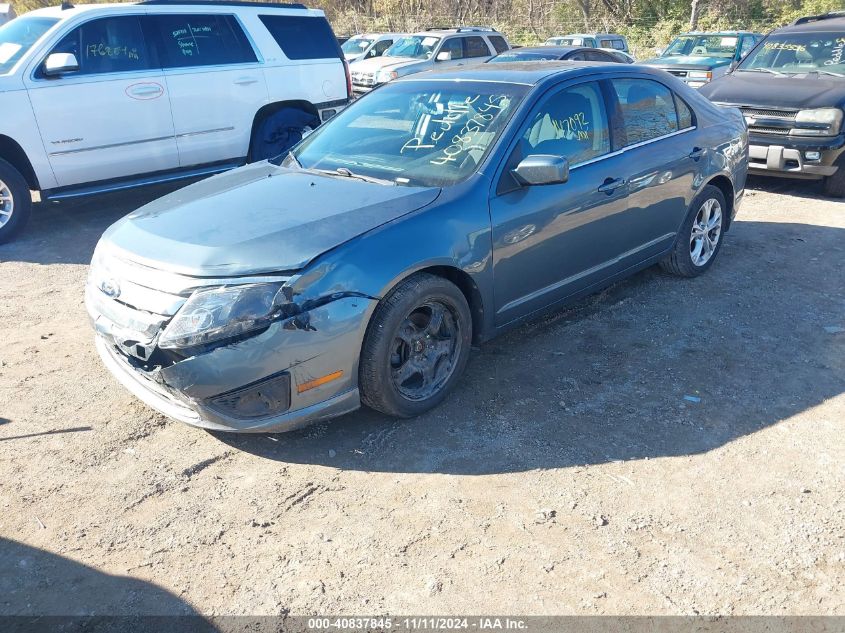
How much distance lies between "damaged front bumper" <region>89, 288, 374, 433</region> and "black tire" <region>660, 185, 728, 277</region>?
3.21 m

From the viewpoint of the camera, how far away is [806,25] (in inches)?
381

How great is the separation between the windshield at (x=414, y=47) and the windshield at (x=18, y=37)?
394 inches

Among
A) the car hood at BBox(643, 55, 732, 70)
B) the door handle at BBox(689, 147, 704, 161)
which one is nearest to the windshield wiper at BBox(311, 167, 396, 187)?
the door handle at BBox(689, 147, 704, 161)

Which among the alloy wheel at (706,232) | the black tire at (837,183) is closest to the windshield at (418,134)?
the alloy wheel at (706,232)

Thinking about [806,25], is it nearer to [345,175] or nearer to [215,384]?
[345,175]

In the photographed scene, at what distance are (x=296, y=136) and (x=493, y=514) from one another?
22.1ft

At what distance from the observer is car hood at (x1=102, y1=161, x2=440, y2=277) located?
132 inches

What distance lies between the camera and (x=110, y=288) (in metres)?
3.57

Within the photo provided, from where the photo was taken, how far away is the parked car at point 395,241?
3.26m

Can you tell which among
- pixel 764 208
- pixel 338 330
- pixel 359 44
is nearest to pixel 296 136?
pixel 764 208

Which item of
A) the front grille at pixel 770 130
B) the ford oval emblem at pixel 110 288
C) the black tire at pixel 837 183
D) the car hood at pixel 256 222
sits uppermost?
the car hood at pixel 256 222

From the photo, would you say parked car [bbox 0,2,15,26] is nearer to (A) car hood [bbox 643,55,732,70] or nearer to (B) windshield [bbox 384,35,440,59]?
(B) windshield [bbox 384,35,440,59]

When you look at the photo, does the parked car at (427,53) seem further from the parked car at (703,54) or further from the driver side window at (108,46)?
the driver side window at (108,46)

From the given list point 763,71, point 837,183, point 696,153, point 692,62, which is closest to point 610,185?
point 696,153
